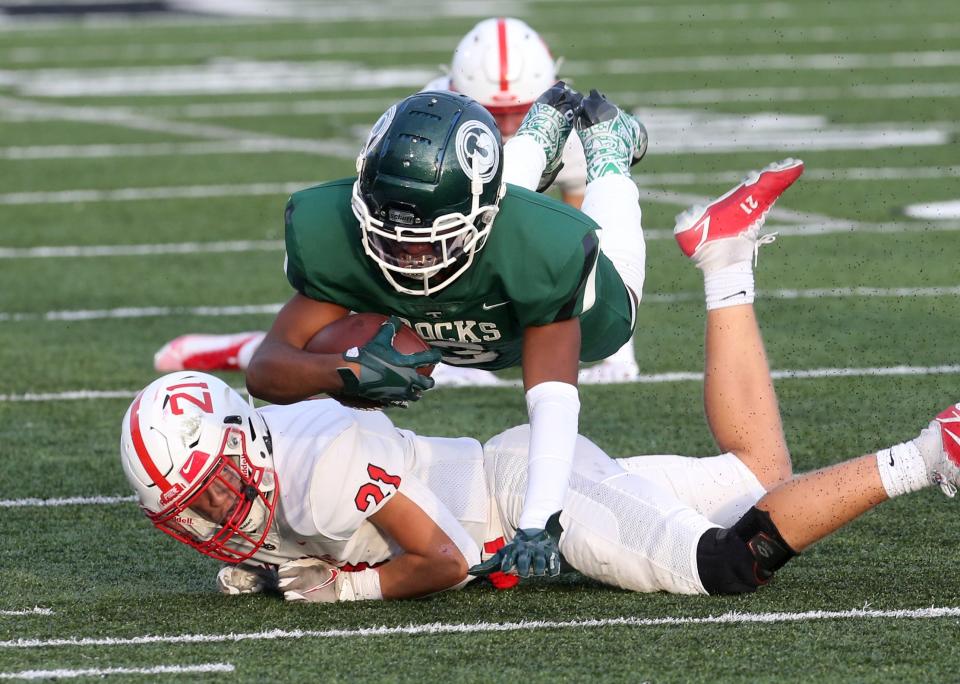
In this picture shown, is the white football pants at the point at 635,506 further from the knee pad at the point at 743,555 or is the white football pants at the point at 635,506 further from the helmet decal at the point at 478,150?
the helmet decal at the point at 478,150

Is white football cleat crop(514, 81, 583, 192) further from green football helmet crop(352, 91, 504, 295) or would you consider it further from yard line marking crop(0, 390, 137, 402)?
yard line marking crop(0, 390, 137, 402)

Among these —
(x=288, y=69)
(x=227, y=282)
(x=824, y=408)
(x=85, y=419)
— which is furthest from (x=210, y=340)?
(x=288, y=69)

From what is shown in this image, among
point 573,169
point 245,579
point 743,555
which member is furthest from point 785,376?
point 245,579

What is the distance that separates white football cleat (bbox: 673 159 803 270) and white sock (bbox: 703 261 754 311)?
23 millimetres

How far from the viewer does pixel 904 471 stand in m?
3.58

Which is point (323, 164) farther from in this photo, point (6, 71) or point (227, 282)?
point (6, 71)

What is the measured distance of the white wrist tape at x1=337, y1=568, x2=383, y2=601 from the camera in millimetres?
3850

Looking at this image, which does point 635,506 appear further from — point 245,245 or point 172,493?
point 245,245

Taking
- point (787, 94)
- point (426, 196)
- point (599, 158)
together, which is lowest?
point (787, 94)

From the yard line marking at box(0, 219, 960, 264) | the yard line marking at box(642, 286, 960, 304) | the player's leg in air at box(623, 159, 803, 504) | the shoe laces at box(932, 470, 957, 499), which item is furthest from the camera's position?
the yard line marking at box(0, 219, 960, 264)

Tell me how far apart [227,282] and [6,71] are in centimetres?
768

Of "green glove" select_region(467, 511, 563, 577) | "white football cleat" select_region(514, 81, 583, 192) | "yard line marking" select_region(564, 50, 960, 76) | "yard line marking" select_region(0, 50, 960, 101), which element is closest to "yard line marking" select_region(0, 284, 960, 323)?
"white football cleat" select_region(514, 81, 583, 192)

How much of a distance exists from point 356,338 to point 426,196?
36 cm

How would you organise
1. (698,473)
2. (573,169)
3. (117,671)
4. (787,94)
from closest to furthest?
1. (117,671)
2. (698,473)
3. (573,169)
4. (787,94)
